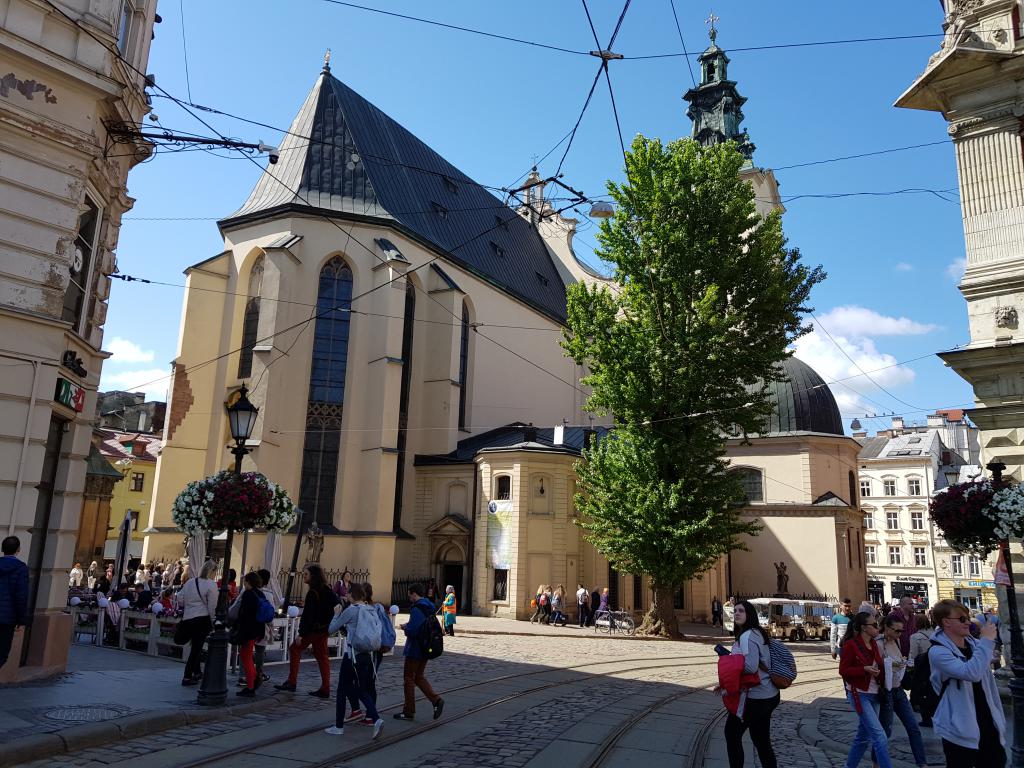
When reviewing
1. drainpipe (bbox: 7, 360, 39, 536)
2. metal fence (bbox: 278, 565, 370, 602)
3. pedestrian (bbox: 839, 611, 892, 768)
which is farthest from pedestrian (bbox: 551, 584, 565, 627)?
pedestrian (bbox: 839, 611, 892, 768)

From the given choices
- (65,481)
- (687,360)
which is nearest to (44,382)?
(65,481)

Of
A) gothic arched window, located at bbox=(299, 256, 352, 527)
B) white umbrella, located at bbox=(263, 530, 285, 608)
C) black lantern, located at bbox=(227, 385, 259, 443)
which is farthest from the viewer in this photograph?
gothic arched window, located at bbox=(299, 256, 352, 527)

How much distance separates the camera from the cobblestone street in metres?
7.16

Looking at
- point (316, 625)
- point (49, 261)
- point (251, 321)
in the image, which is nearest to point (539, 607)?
point (251, 321)

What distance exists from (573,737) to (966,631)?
430 cm

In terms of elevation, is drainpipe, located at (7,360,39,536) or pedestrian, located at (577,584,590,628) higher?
drainpipe, located at (7,360,39,536)

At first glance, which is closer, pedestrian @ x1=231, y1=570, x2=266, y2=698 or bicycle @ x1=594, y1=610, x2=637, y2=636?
pedestrian @ x1=231, y1=570, x2=266, y2=698

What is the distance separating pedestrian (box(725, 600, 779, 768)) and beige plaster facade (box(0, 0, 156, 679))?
8.75 meters

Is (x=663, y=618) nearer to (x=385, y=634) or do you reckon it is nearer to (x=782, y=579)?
(x=782, y=579)

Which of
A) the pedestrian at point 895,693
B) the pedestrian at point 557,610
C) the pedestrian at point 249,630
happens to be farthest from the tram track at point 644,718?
the pedestrian at point 557,610

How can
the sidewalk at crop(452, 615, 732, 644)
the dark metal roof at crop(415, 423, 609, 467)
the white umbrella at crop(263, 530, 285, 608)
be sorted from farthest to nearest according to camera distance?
the dark metal roof at crop(415, 423, 609, 467) < the sidewalk at crop(452, 615, 732, 644) < the white umbrella at crop(263, 530, 285, 608)

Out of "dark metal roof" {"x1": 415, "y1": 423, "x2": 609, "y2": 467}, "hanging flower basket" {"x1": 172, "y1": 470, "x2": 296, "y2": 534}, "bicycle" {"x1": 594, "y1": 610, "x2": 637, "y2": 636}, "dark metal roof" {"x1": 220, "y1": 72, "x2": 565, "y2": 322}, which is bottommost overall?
"bicycle" {"x1": 594, "y1": 610, "x2": 637, "y2": 636}

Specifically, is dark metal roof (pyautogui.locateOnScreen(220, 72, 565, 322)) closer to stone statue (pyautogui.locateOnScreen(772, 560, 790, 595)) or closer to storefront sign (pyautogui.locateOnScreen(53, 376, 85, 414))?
storefront sign (pyautogui.locateOnScreen(53, 376, 85, 414))

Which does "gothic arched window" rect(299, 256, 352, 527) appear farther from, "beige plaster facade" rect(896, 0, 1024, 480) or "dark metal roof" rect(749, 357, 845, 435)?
"beige plaster facade" rect(896, 0, 1024, 480)
